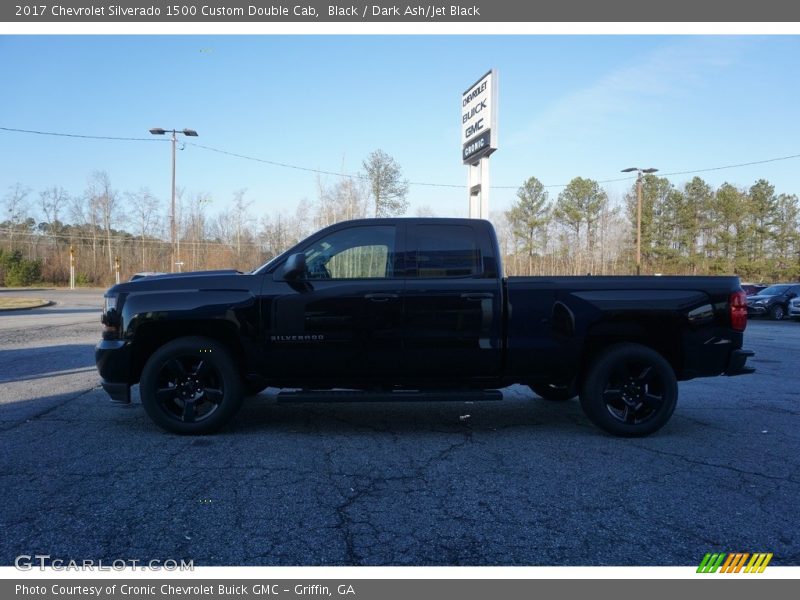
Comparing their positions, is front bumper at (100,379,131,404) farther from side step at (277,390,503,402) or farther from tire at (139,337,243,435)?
side step at (277,390,503,402)

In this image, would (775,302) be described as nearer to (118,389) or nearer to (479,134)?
(479,134)

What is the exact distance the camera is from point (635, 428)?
16.6 feet

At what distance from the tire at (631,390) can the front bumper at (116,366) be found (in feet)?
13.7

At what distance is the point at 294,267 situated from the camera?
492cm

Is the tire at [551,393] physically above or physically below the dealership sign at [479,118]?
below

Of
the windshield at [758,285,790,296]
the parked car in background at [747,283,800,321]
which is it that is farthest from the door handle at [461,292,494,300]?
the windshield at [758,285,790,296]

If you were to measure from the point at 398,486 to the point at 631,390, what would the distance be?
8.39ft

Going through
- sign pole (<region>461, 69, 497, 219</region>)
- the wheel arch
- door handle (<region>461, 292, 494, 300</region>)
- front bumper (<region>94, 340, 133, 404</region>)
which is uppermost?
sign pole (<region>461, 69, 497, 219</region>)

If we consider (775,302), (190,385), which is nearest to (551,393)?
(190,385)

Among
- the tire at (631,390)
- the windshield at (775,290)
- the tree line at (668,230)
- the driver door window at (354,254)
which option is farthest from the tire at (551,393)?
the tree line at (668,230)

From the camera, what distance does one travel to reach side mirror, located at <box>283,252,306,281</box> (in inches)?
194

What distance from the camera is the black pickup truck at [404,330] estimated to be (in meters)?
4.95

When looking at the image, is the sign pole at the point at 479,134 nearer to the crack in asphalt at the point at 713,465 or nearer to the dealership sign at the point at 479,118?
the dealership sign at the point at 479,118

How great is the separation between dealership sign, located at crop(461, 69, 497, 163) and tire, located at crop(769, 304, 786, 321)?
16.5 meters
